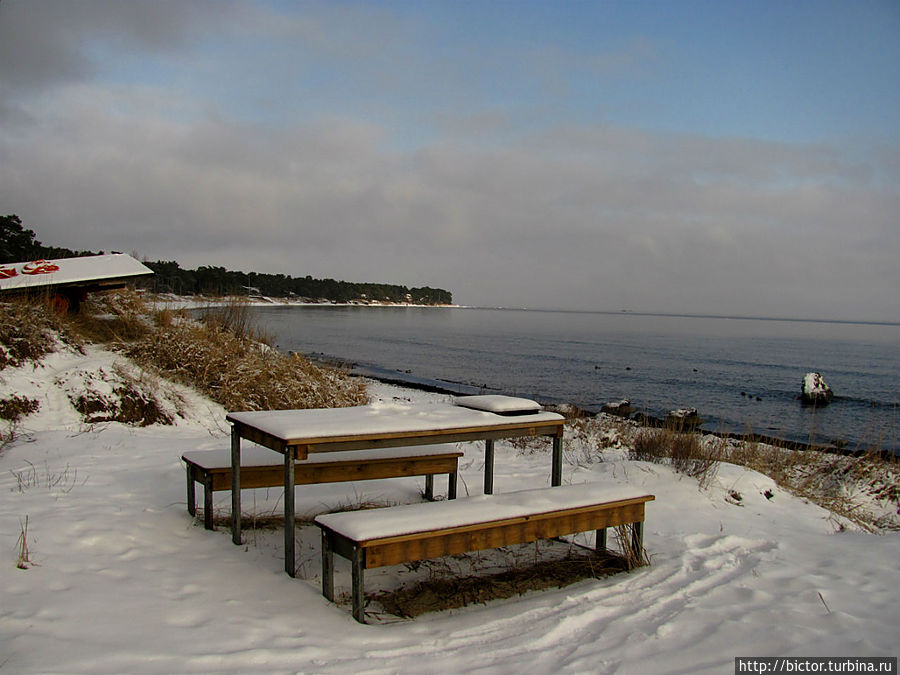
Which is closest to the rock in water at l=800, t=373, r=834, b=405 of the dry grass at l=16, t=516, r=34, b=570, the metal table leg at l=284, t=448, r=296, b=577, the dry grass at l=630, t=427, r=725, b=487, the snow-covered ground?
the dry grass at l=630, t=427, r=725, b=487

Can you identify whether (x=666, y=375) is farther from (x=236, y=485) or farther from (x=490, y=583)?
(x=236, y=485)

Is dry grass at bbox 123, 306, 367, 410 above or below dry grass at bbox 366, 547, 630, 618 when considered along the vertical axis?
above

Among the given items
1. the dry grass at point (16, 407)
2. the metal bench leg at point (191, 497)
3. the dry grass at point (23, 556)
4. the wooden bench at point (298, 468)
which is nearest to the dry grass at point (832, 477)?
the wooden bench at point (298, 468)

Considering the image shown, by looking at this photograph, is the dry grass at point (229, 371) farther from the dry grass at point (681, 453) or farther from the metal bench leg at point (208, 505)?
the metal bench leg at point (208, 505)

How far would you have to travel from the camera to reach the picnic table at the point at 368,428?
12.8 ft

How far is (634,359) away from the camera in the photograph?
112 ft

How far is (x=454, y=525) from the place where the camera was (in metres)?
3.60

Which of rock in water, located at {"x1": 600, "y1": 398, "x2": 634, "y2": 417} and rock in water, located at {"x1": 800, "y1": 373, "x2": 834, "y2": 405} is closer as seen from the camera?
rock in water, located at {"x1": 600, "y1": 398, "x2": 634, "y2": 417}

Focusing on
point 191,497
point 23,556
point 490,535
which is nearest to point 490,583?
point 490,535

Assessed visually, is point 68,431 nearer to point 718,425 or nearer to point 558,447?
point 558,447

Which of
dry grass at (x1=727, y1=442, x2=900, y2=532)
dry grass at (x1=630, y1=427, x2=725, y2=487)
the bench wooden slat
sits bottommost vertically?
dry grass at (x1=727, y1=442, x2=900, y2=532)

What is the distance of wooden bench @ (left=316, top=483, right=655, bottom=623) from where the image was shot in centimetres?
343

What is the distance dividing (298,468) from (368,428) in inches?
42.1

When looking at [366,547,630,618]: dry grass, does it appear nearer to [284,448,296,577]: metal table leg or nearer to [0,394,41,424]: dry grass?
[284,448,296,577]: metal table leg
